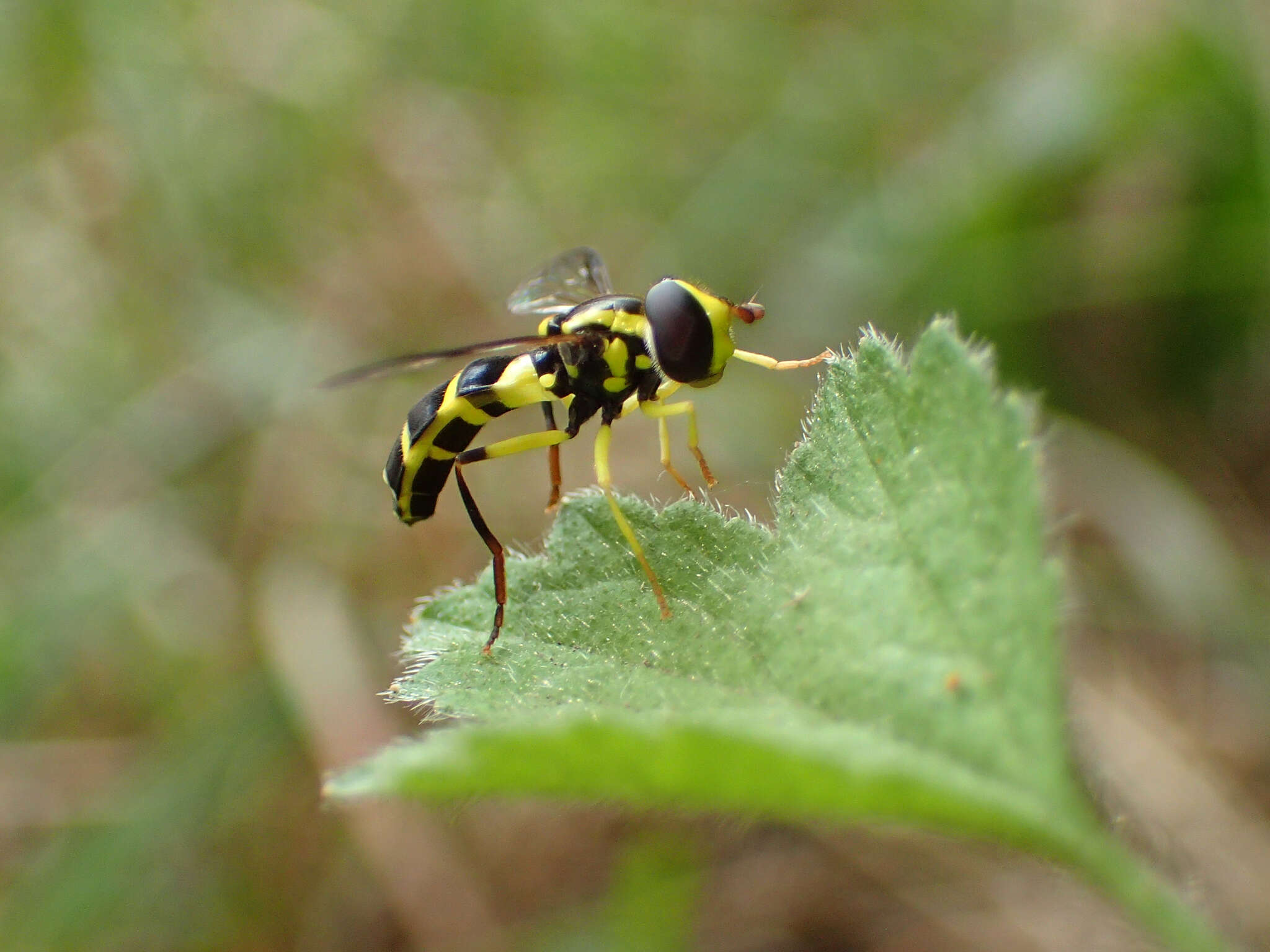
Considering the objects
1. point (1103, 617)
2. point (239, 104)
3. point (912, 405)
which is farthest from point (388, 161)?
point (912, 405)

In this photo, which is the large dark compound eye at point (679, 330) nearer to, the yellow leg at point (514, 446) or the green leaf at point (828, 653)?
the yellow leg at point (514, 446)

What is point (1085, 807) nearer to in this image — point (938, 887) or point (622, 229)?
point (938, 887)

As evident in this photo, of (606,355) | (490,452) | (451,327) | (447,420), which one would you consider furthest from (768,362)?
(451,327)

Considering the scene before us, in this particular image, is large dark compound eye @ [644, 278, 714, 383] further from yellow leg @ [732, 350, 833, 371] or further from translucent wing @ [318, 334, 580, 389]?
translucent wing @ [318, 334, 580, 389]

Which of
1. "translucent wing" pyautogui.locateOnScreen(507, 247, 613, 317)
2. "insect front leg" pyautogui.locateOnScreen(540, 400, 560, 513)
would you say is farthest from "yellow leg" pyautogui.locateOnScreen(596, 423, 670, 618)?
"translucent wing" pyautogui.locateOnScreen(507, 247, 613, 317)

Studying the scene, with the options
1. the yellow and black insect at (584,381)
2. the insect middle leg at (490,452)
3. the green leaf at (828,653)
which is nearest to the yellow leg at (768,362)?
the yellow and black insect at (584,381)
